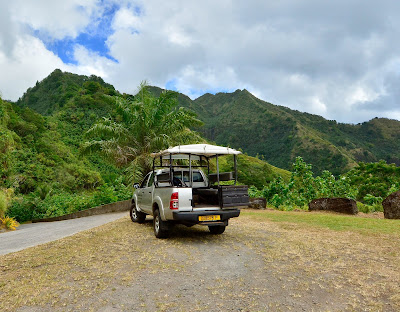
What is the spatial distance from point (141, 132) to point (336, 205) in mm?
11318

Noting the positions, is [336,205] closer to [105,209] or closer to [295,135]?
[105,209]

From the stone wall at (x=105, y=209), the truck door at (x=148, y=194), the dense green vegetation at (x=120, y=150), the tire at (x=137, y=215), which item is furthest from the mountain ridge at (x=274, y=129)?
the truck door at (x=148, y=194)

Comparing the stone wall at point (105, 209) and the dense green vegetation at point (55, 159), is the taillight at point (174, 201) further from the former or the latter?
the dense green vegetation at point (55, 159)

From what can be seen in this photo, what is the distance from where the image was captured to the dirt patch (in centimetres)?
407

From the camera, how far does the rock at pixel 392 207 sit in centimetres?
1188

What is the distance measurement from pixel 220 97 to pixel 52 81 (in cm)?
7235

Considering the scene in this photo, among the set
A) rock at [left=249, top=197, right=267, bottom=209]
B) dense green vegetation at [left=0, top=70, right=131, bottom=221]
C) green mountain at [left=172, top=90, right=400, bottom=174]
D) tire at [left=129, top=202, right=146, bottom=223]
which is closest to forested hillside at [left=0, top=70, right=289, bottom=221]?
dense green vegetation at [left=0, top=70, right=131, bottom=221]

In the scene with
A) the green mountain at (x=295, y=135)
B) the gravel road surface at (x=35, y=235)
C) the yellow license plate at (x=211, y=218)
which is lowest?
the gravel road surface at (x=35, y=235)

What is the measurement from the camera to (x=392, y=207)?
12.0 meters

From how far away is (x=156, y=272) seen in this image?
5.20 m

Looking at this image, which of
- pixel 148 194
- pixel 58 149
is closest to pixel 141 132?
pixel 148 194

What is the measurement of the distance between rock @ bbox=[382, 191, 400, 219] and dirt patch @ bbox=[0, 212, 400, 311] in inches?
198

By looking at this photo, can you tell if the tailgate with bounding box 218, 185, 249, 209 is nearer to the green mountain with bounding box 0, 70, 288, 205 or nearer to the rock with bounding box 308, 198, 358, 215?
the rock with bounding box 308, 198, 358, 215

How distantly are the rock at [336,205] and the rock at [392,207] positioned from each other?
1.33 meters
